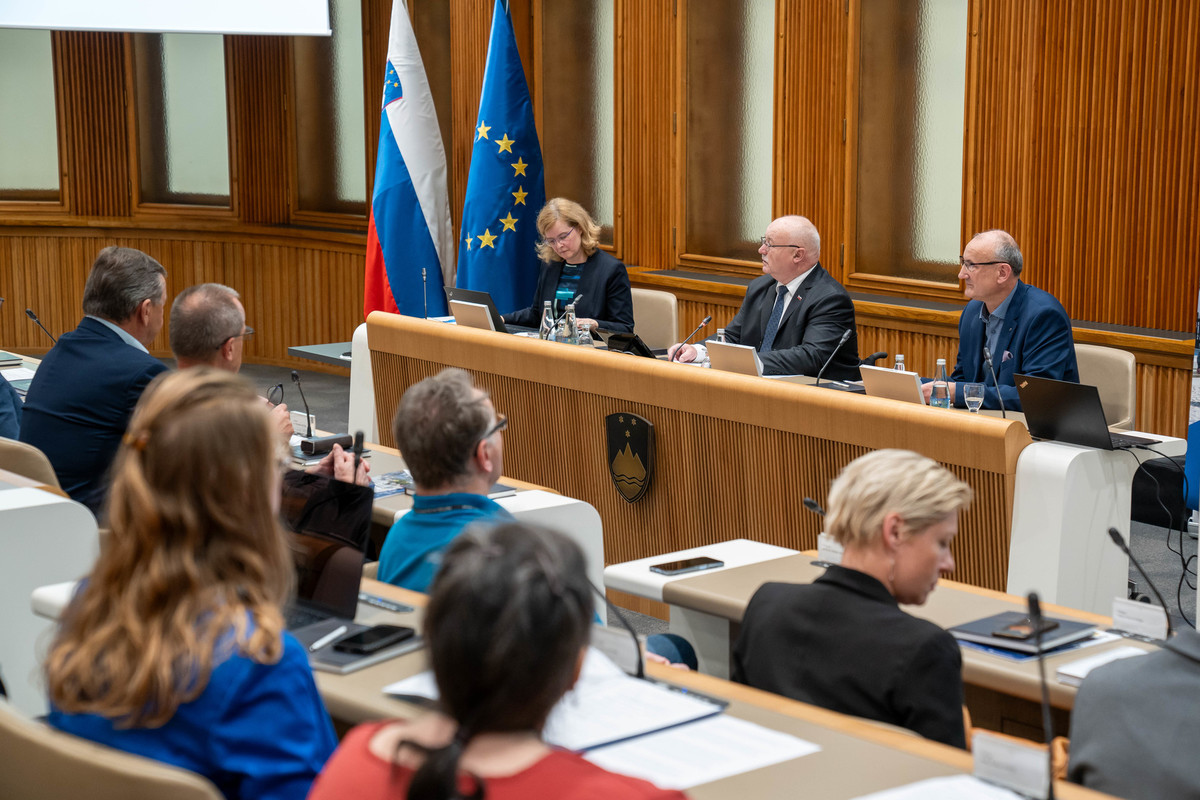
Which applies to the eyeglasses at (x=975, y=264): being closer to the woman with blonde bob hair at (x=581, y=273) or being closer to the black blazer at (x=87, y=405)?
the woman with blonde bob hair at (x=581, y=273)

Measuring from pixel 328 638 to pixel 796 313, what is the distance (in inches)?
129

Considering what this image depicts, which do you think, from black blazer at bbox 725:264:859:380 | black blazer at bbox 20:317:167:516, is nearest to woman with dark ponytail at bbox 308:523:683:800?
black blazer at bbox 20:317:167:516

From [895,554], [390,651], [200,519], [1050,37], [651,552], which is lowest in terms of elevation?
[651,552]

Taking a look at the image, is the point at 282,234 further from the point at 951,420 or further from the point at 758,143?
the point at 951,420

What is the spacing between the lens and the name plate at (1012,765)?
149 cm

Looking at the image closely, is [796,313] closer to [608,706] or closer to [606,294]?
[606,294]

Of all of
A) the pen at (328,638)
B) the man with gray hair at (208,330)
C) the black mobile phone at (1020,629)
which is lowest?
the black mobile phone at (1020,629)

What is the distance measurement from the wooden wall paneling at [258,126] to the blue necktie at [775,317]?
5.28 metres

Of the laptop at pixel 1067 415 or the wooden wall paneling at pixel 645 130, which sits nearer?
the laptop at pixel 1067 415

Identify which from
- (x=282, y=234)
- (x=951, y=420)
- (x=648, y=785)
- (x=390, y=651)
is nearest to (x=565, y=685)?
(x=648, y=785)

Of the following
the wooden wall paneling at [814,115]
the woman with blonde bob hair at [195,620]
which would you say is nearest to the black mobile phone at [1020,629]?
the woman with blonde bob hair at [195,620]

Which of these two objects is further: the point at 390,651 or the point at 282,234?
the point at 282,234

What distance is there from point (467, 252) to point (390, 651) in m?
5.19

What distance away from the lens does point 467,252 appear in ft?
23.1
